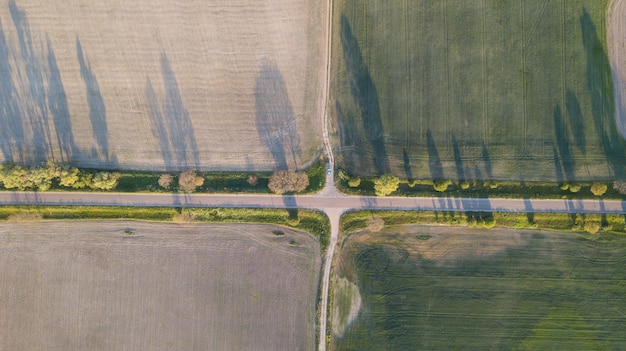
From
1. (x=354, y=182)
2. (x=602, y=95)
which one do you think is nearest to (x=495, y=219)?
(x=354, y=182)

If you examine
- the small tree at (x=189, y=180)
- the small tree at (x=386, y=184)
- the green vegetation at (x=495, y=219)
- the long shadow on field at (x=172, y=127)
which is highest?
the long shadow on field at (x=172, y=127)

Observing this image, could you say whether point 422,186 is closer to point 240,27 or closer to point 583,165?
point 583,165

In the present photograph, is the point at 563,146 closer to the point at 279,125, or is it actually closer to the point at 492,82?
the point at 492,82

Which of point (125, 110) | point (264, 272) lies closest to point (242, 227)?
point (264, 272)

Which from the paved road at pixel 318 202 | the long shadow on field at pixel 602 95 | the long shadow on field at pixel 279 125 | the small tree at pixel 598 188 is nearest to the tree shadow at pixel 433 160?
the paved road at pixel 318 202

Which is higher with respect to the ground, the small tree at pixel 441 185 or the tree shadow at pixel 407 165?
the tree shadow at pixel 407 165

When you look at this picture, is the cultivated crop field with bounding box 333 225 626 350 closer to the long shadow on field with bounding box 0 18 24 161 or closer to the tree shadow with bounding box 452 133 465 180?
the tree shadow with bounding box 452 133 465 180

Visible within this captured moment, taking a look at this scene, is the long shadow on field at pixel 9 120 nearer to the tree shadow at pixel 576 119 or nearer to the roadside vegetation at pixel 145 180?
the roadside vegetation at pixel 145 180
